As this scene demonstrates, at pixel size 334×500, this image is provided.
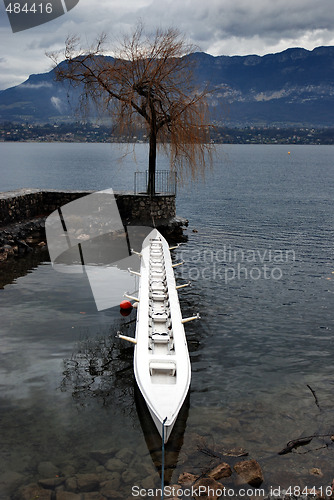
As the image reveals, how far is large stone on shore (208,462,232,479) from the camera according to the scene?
765 centimetres

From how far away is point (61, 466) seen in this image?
7.89m

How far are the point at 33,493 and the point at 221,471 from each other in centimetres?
308

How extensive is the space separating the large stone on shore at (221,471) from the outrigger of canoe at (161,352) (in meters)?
0.96

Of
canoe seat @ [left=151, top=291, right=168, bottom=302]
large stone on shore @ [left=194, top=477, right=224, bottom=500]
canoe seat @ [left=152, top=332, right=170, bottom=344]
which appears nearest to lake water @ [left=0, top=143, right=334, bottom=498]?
large stone on shore @ [left=194, top=477, right=224, bottom=500]

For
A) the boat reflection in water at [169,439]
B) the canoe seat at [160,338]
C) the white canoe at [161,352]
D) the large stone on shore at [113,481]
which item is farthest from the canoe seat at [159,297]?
the large stone on shore at [113,481]

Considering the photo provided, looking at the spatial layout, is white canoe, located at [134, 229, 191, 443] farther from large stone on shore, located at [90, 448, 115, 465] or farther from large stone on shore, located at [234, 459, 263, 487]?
large stone on shore, located at [234, 459, 263, 487]

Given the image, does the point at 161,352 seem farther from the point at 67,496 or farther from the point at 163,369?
the point at 67,496

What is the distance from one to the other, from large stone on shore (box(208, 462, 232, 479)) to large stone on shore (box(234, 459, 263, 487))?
0.16 metres

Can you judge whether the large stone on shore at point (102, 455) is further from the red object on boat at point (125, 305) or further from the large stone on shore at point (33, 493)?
the red object on boat at point (125, 305)

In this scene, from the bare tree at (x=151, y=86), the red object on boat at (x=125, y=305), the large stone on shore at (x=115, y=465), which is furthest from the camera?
the bare tree at (x=151, y=86)

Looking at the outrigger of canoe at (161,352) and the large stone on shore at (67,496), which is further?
the outrigger of canoe at (161,352)

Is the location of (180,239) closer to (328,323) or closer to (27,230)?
(27,230)

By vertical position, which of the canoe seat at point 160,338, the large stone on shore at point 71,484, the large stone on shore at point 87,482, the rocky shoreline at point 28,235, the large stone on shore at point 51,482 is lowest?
the large stone on shore at point 51,482

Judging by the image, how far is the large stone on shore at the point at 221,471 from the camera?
301 inches
